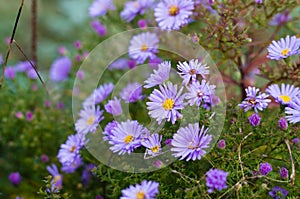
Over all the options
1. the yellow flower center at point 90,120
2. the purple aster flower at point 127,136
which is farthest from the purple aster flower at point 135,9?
the purple aster flower at point 127,136

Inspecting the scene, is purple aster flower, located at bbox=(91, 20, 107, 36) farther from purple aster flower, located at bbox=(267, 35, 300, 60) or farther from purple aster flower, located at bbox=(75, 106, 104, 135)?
purple aster flower, located at bbox=(267, 35, 300, 60)

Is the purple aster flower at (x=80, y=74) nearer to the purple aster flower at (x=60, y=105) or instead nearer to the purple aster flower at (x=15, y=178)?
the purple aster flower at (x=60, y=105)

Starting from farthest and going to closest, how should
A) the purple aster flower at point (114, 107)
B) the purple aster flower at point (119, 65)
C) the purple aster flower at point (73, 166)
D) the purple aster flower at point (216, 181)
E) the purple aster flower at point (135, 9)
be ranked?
the purple aster flower at point (119, 65) < the purple aster flower at point (135, 9) < the purple aster flower at point (73, 166) < the purple aster flower at point (114, 107) < the purple aster flower at point (216, 181)

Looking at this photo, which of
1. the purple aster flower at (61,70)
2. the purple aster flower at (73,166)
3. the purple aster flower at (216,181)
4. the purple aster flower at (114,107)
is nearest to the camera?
the purple aster flower at (216,181)

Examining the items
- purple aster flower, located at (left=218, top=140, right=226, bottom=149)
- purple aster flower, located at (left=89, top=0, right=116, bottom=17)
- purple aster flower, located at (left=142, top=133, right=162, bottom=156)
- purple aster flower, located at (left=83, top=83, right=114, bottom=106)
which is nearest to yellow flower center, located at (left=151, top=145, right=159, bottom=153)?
purple aster flower, located at (left=142, top=133, right=162, bottom=156)

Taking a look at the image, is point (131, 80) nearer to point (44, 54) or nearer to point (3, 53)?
point (3, 53)

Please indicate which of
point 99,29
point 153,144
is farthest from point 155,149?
point 99,29

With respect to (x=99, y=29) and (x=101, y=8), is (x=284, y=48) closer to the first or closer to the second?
(x=101, y=8)
